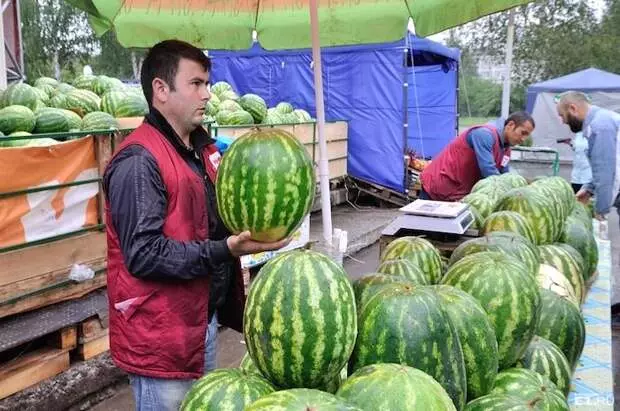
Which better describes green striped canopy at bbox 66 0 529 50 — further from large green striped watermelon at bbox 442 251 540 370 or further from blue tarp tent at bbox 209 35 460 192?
blue tarp tent at bbox 209 35 460 192

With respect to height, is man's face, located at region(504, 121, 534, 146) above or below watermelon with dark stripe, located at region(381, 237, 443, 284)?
above

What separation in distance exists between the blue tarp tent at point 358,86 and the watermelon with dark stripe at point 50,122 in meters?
5.69

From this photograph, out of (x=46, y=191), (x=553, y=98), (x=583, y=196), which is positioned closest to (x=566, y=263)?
(x=46, y=191)

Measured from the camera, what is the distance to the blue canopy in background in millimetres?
18013

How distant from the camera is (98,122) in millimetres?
4684

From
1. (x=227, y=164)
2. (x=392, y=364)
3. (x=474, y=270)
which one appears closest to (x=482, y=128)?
(x=474, y=270)

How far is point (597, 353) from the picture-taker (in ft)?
8.93

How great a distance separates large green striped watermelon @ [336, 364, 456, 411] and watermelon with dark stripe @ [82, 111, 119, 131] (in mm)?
3766

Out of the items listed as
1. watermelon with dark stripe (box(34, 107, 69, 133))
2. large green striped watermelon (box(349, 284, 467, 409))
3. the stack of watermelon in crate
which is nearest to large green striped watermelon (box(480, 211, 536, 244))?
the stack of watermelon in crate

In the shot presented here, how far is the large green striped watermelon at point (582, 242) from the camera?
3.50 metres

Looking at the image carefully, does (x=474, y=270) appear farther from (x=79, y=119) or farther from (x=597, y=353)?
(x=79, y=119)

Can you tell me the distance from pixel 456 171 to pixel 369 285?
3642 millimetres

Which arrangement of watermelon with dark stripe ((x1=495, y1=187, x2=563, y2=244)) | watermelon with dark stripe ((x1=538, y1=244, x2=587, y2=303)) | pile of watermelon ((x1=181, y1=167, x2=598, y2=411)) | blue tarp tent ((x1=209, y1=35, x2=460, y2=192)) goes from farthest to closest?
1. blue tarp tent ((x1=209, y1=35, x2=460, y2=192))
2. watermelon with dark stripe ((x1=495, y1=187, x2=563, y2=244))
3. watermelon with dark stripe ((x1=538, y1=244, x2=587, y2=303))
4. pile of watermelon ((x1=181, y1=167, x2=598, y2=411))

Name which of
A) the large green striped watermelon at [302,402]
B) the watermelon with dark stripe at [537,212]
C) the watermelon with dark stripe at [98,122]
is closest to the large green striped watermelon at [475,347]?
the large green striped watermelon at [302,402]
